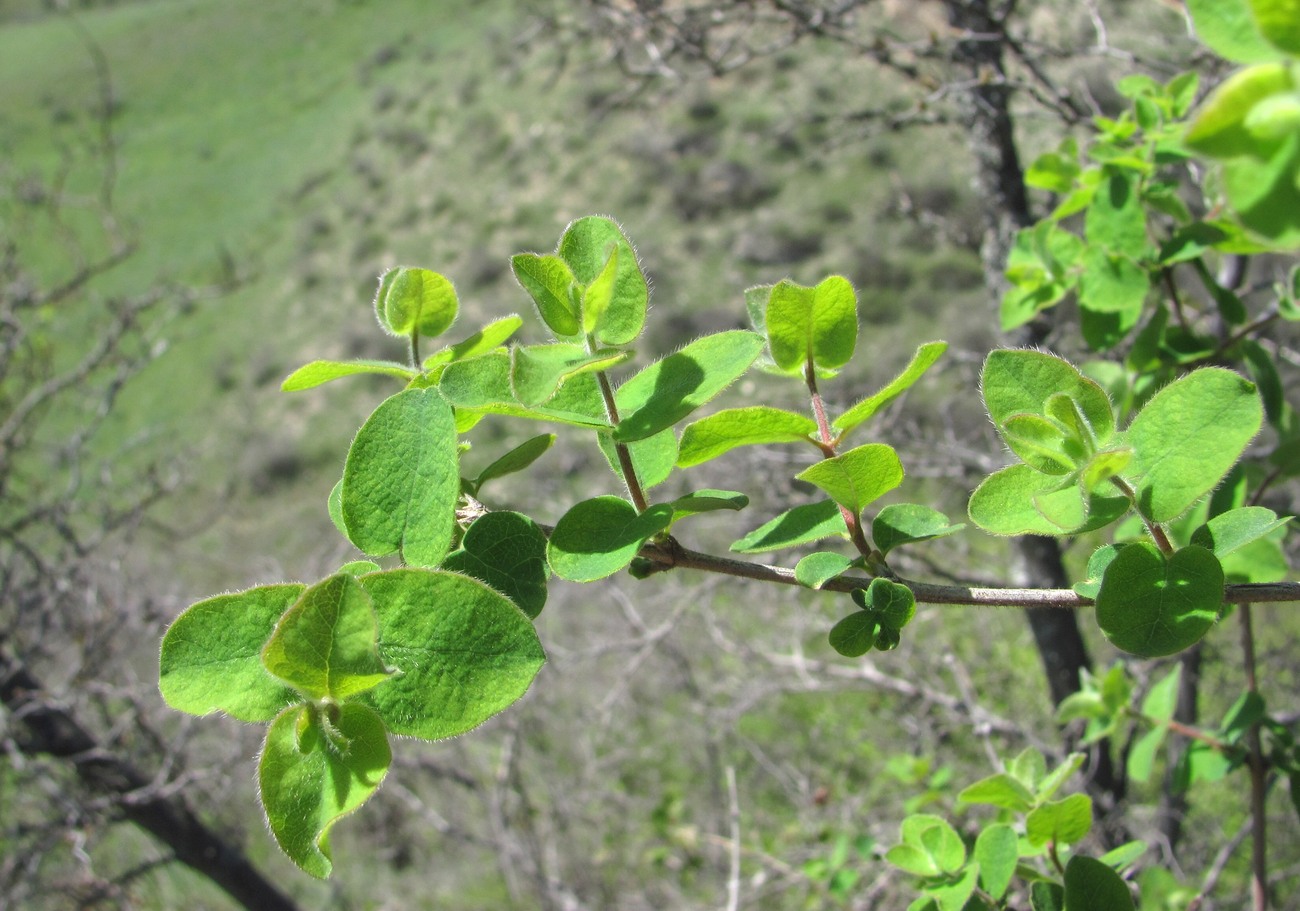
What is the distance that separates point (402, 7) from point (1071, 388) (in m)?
26.2

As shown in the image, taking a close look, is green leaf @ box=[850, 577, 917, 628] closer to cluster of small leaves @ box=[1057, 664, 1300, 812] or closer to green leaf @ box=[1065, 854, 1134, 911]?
green leaf @ box=[1065, 854, 1134, 911]

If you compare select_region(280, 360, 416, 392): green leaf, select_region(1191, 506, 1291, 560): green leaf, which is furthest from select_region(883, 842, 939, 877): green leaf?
select_region(280, 360, 416, 392): green leaf

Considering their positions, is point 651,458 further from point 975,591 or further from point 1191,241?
point 1191,241

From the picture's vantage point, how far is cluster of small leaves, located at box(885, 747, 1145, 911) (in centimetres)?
82

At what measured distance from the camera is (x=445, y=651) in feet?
1.66

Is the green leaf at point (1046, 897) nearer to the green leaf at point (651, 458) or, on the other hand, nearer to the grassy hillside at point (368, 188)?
the green leaf at point (651, 458)

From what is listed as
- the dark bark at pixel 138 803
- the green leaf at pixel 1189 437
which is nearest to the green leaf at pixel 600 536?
the green leaf at pixel 1189 437

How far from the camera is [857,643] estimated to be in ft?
2.25

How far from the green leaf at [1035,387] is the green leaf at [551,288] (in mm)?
272

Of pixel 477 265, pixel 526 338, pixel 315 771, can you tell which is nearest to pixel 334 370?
pixel 315 771

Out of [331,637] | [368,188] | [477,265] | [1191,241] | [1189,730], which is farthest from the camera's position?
[368,188]

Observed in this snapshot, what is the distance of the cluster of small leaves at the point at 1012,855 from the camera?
815mm

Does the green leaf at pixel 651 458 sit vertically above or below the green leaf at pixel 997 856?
above

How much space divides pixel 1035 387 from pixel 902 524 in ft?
0.50
